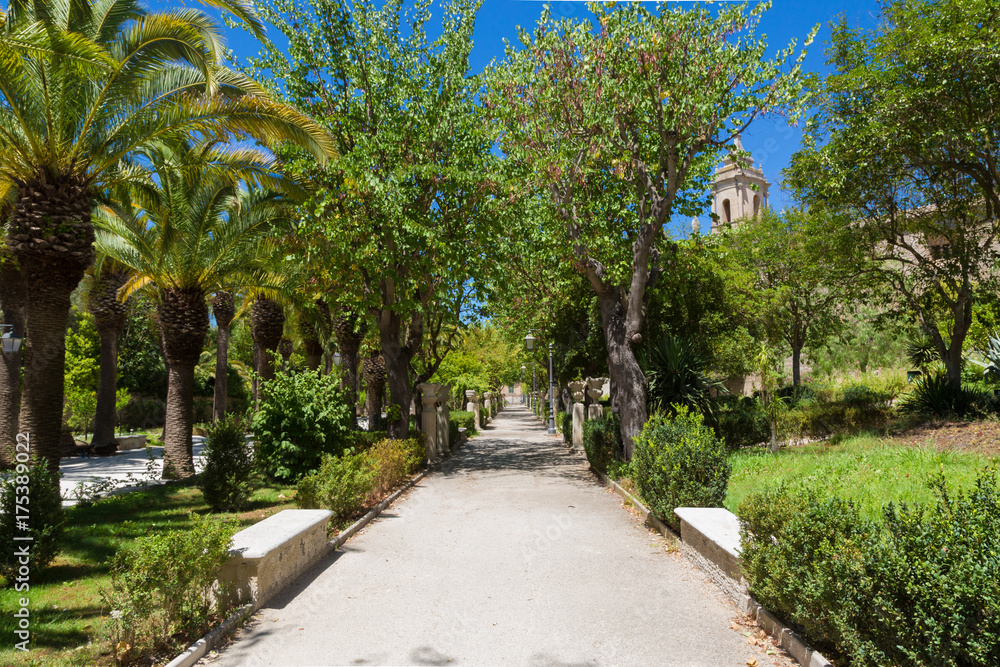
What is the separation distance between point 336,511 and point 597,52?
10666 mm

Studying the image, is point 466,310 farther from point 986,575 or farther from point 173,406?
point 986,575

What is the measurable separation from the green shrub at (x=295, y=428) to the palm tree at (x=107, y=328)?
1063 cm

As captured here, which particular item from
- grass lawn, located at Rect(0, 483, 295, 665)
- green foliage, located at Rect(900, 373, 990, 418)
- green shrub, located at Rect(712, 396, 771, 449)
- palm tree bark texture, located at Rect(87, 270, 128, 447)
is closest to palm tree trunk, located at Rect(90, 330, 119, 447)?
palm tree bark texture, located at Rect(87, 270, 128, 447)

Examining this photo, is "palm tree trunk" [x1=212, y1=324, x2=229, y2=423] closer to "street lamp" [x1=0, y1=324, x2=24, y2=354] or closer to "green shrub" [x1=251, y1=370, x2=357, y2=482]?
"street lamp" [x1=0, y1=324, x2=24, y2=354]

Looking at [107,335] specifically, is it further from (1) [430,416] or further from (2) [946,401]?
(2) [946,401]

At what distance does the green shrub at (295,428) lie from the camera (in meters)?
11.5

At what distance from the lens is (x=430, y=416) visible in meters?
18.1

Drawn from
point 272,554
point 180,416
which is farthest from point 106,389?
point 272,554

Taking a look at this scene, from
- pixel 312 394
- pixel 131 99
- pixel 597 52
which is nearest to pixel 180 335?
pixel 312 394

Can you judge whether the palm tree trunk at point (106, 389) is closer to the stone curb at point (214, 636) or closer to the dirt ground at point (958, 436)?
the stone curb at point (214, 636)

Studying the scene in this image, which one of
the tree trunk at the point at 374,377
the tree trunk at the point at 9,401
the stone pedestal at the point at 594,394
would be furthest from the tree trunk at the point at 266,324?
the stone pedestal at the point at 594,394

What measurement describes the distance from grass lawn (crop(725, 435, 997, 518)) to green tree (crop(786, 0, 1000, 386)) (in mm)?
5681

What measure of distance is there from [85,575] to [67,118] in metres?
6.83

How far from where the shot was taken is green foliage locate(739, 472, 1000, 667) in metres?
3.13
